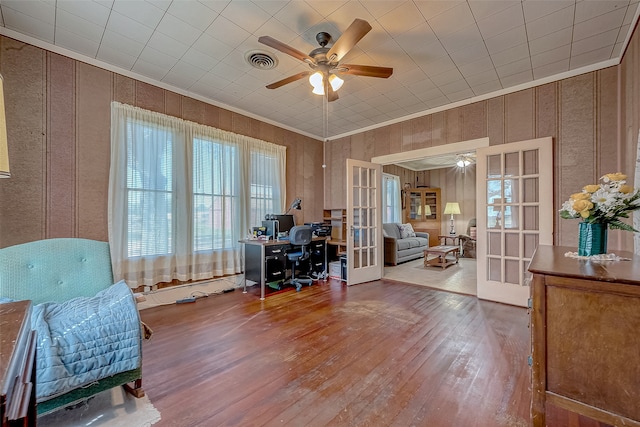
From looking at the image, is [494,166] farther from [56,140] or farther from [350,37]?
[56,140]

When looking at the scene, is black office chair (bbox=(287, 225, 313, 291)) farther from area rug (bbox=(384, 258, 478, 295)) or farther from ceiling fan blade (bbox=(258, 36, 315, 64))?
ceiling fan blade (bbox=(258, 36, 315, 64))

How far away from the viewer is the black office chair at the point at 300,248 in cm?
388

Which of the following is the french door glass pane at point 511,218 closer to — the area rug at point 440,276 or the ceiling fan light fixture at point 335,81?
the area rug at point 440,276

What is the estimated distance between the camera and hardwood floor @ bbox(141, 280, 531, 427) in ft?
5.02

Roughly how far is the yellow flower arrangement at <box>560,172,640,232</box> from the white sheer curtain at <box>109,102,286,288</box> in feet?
12.4

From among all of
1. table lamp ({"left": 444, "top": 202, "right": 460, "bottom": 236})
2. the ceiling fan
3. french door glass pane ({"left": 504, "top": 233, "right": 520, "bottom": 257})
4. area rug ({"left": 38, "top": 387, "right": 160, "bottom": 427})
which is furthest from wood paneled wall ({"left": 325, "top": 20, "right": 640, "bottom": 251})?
table lamp ({"left": 444, "top": 202, "right": 460, "bottom": 236})

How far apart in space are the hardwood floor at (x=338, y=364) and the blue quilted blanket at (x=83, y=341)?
16.4 inches

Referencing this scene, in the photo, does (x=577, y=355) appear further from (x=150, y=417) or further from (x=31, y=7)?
(x=31, y=7)

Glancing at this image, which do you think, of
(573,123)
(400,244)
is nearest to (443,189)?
(400,244)

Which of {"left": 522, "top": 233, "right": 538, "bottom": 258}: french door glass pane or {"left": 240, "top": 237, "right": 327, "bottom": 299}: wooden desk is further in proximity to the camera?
{"left": 240, "top": 237, "right": 327, "bottom": 299}: wooden desk

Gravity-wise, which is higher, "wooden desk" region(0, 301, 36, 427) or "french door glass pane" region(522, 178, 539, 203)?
"french door glass pane" region(522, 178, 539, 203)

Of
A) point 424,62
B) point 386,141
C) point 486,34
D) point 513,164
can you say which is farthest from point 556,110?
point 386,141

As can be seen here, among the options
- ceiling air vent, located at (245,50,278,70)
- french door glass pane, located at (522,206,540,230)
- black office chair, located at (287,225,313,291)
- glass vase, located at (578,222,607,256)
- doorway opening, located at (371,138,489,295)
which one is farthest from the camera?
doorway opening, located at (371,138,489,295)

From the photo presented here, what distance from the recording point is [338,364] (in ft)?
6.62
